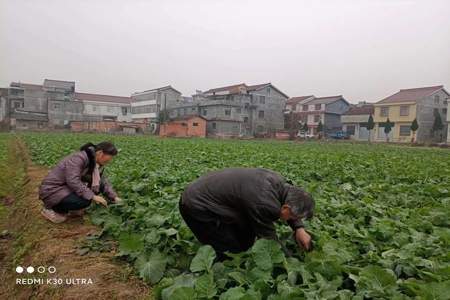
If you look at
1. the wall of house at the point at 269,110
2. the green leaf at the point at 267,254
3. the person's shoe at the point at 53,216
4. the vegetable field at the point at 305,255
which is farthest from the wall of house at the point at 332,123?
the green leaf at the point at 267,254

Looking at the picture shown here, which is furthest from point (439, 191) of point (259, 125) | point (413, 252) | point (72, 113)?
point (72, 113)

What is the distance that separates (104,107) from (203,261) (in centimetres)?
6570

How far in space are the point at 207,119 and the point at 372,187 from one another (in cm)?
4250

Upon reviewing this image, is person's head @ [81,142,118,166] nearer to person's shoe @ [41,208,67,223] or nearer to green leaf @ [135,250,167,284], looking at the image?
person's shoe @ [41,208,67,223]

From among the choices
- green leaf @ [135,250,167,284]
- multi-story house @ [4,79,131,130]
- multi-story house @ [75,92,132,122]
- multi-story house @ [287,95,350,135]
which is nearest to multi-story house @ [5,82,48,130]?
multi-story house @ [4,79,131,130]

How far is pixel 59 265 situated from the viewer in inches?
154

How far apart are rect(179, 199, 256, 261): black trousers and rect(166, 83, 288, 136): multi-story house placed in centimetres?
4406

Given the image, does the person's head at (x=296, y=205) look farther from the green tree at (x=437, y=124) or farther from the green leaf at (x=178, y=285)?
the green tree at (x=437, y=124)

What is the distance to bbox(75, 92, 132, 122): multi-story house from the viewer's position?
62594 mm

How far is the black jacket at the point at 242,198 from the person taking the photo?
116 inches

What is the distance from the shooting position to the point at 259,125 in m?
52.9

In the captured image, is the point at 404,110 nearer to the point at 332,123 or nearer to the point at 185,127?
the point at 332,123

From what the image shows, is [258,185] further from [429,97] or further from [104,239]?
Result: [429,97]

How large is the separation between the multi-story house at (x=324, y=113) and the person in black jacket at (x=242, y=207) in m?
50.5
